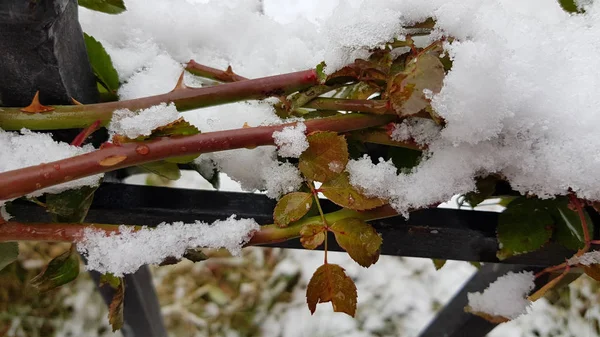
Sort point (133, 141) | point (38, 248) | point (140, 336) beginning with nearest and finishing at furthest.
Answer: point (133, 141) → point (140, 336) → point (38, 248)

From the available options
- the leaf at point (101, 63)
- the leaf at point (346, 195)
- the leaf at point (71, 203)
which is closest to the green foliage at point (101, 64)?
the leaf at point (101, 63)

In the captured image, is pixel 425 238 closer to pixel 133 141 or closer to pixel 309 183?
pixel 309 183

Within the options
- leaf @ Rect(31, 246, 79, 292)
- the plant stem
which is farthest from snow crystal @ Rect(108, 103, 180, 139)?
leaf @ Rect(31, 246, 79, 292)

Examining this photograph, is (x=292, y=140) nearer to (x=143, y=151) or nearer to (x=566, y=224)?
(x=143, y=151)

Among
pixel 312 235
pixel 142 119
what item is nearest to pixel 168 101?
pixel 142 119

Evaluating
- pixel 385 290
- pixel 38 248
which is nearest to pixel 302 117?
pixel 385 290
